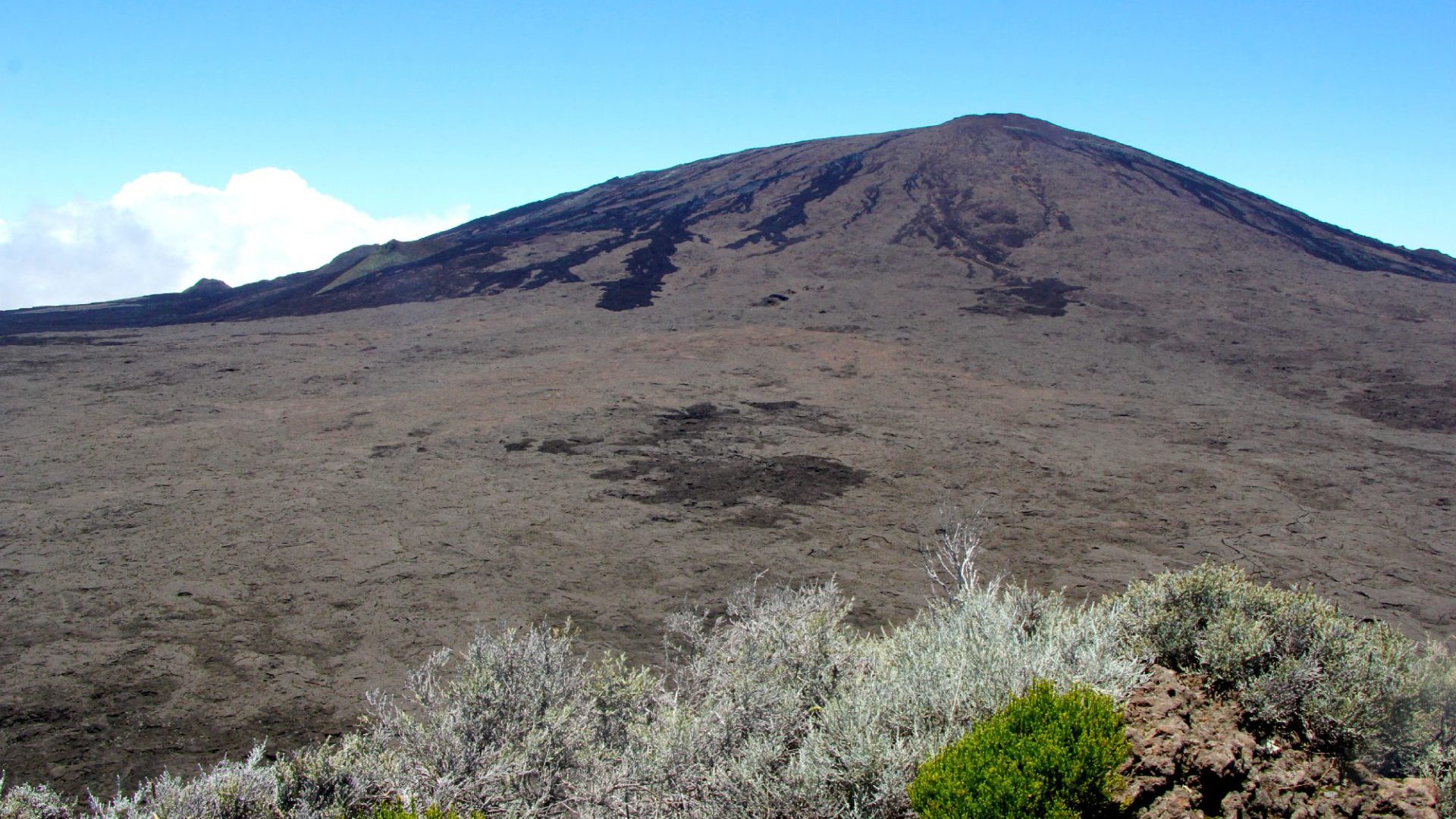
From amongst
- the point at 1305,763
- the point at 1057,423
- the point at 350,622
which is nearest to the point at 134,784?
the point at 350,622

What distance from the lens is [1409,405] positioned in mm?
12102

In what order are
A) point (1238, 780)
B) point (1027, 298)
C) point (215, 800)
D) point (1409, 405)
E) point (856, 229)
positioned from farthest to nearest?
point (856, 229) → point (1027, 298) → point (1409, 405) → point (215, 800) → point (1238, 780)

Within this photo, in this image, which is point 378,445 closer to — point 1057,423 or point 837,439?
point 837,439

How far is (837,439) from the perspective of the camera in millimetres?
10328

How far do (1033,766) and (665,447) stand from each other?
771cm

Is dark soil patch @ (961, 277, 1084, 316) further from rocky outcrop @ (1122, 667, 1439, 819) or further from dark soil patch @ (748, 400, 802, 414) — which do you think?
rocky outcrop @ (1122, 667, 1439, 819)

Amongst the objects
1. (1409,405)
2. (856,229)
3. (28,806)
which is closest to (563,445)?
(28,806)

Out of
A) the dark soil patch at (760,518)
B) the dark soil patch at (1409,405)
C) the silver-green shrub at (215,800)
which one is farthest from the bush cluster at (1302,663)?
the dark soil patch at (1409,405)

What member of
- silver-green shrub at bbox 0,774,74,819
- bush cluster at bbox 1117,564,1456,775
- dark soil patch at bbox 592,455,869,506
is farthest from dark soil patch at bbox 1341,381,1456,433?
silver-green shrub at bbox 0,774,74,819

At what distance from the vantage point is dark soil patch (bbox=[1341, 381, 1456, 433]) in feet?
37.1

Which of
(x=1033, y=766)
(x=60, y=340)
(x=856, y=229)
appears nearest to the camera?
(x=1033, y=766)

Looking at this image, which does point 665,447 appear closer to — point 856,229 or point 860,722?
point 860,722

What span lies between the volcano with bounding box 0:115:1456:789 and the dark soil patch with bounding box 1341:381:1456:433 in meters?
0.08

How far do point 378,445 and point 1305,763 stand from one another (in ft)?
30.6
